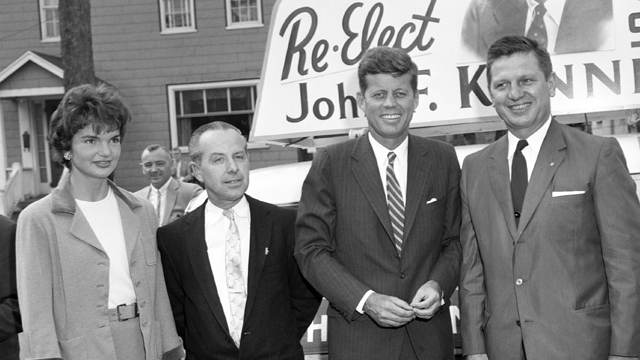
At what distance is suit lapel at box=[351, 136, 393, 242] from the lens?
311 cm

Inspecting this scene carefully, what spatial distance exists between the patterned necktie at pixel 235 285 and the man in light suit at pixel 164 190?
441 cm

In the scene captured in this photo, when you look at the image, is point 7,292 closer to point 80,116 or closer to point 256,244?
point 80,116

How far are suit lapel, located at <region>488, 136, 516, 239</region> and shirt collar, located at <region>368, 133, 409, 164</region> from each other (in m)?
0.39

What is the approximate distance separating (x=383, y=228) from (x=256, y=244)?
613mm

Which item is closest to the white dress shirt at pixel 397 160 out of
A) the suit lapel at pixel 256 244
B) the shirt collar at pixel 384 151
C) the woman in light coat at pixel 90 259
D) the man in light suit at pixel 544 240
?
the shirt collar at pixel 384 151

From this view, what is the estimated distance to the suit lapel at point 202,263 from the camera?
319cm

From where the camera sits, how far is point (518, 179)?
3070mm

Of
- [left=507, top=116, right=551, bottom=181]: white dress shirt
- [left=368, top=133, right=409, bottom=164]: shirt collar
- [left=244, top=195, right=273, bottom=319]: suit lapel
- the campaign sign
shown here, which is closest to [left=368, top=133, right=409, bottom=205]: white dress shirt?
[left=368, top=133, right=409, bottom=164]: shirt collar

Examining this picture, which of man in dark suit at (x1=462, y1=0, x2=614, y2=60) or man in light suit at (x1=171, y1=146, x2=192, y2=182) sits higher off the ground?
man in dark suit at (x1=462, y1=0, x2=614, y2=60)

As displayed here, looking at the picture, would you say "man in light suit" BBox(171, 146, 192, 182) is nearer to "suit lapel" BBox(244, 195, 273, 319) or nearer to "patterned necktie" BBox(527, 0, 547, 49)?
"patterned necktie" BBox(527, 0, 547, 49)

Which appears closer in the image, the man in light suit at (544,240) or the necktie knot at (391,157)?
the man in light suit at (544,240)

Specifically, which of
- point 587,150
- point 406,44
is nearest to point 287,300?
point 587,150

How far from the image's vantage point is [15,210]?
50.0ft

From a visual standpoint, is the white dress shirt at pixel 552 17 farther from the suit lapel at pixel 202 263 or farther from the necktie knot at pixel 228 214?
the suit lapel at pixel 202 263
